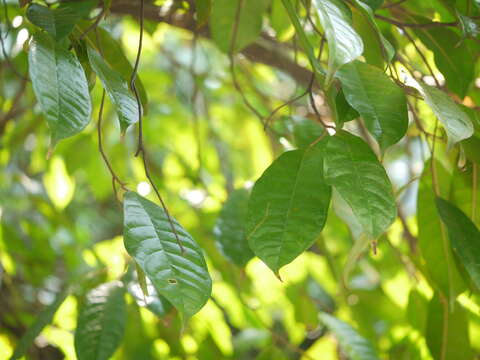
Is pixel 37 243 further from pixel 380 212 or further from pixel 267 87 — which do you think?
pixel 380 212

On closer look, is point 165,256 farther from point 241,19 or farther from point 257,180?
point 241,19

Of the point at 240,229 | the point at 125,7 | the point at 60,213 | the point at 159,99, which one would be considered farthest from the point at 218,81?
the point at 240,229

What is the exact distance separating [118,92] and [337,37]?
20cm

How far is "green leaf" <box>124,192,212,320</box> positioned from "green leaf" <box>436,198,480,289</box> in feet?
0.87

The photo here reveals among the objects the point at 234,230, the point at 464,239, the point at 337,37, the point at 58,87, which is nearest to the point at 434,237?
the point at 464,239

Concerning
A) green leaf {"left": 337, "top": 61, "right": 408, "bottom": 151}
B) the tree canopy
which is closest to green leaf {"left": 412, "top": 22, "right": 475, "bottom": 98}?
the tree canopy

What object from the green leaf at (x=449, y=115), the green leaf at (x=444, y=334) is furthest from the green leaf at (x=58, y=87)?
the green leaf at (x=444, y=334)

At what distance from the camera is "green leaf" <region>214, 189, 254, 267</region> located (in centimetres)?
85

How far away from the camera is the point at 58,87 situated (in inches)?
20.7

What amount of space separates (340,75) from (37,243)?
1038 millimetres

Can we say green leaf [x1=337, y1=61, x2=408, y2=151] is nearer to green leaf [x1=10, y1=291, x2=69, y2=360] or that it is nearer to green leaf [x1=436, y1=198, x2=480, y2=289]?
green leaf [x1=436, y1=198, x2=480, y2=289]

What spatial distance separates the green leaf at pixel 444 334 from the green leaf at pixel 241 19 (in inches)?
18.1

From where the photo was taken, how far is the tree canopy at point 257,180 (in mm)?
553

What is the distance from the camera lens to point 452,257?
78 centimetres
